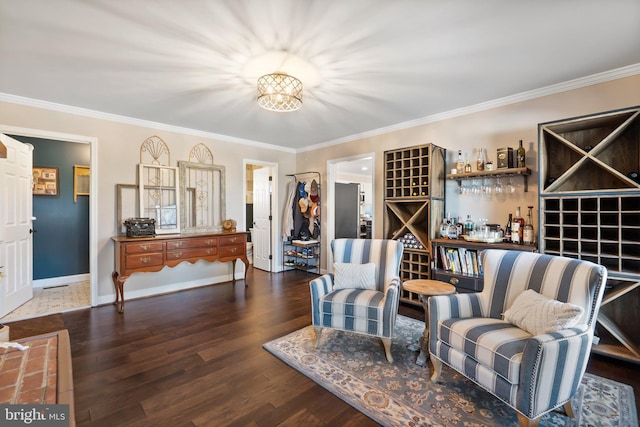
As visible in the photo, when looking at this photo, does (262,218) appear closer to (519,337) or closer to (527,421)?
(519,337)

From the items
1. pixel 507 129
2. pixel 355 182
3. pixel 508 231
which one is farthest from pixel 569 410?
pixel 355 182

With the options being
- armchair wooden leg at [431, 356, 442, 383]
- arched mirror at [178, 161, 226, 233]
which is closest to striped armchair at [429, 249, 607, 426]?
armchair wooden leg at [431, 356, 442, 383]

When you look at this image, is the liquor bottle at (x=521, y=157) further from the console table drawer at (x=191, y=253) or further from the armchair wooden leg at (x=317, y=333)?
the console table drawer at (x=191, y=253)

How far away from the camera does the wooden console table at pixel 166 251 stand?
3521mm

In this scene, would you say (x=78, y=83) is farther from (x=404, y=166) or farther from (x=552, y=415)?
(x=552, y=415)

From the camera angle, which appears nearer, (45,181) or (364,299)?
(364,299)

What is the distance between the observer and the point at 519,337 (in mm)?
1778

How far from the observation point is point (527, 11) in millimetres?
1835

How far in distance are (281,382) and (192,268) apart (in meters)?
3.02

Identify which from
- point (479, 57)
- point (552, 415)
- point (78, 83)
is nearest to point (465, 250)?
point (552, 415)

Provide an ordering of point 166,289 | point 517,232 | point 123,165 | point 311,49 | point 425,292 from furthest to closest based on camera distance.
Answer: point 166,289
point 123,165
point 517,232
point 425,292
point 311,49

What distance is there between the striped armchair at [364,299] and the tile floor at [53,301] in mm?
3153

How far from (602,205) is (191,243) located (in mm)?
4597

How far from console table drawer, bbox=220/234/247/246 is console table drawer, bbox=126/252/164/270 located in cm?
87
